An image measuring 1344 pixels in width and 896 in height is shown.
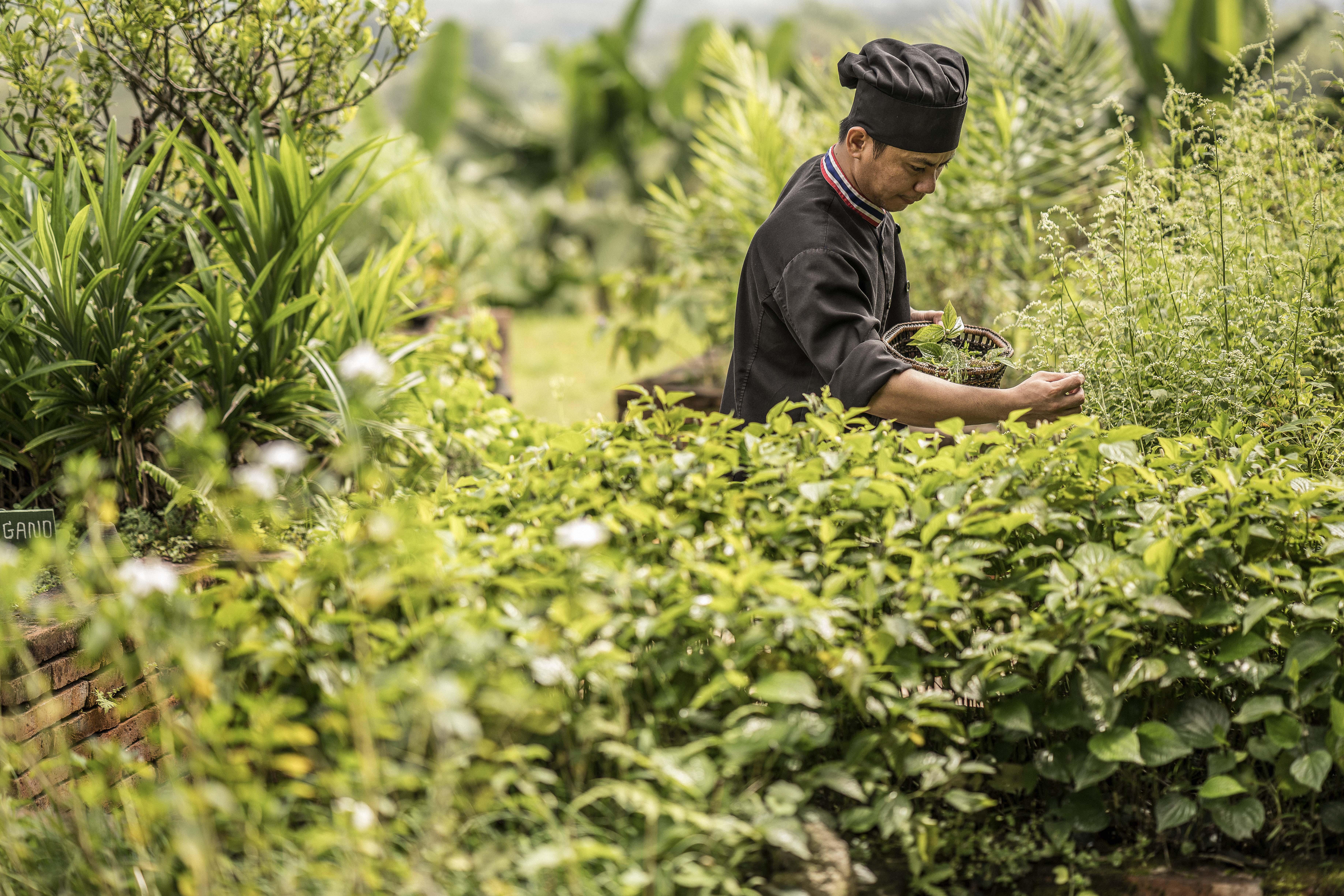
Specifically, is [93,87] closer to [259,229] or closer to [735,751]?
[259,229]

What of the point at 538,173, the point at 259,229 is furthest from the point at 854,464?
the point at 538,173

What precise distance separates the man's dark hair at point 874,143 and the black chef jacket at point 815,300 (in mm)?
86

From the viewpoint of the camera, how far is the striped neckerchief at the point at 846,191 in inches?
112

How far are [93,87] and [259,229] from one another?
85 centimetres

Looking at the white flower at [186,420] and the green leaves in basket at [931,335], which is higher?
the white flower at [186,420]

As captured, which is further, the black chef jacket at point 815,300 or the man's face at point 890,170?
the man's face at point 890,170

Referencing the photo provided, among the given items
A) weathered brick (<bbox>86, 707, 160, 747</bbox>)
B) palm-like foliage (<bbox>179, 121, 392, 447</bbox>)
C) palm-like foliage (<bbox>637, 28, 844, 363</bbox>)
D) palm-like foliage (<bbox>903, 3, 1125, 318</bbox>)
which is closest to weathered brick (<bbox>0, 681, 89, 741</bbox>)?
weathered brick (<bbox>86, 707, 160, 747</bbox>)

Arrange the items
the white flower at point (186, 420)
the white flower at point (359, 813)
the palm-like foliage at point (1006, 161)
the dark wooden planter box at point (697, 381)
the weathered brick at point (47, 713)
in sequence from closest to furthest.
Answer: the white flower at point (359, 813), the white flower at point (186, 420), the weathered brick at point (47, 713), the dark wooden planter box at point (697, 381), the palm-like foliage at point (1006, 161)

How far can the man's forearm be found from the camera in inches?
97.0

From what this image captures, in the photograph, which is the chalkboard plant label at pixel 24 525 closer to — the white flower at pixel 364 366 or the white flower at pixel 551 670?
the white flower at pixel 364 366

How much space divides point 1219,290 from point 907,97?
95 centimetres

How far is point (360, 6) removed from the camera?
3555 mm

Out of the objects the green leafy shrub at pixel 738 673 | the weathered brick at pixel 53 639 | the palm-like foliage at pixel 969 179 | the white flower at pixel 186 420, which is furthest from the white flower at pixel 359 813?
the palm-like foliage at pixel 969 179

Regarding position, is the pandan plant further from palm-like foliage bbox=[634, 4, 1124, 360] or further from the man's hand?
palm-like foliage bbox=[634, 4, 1124, 360]
